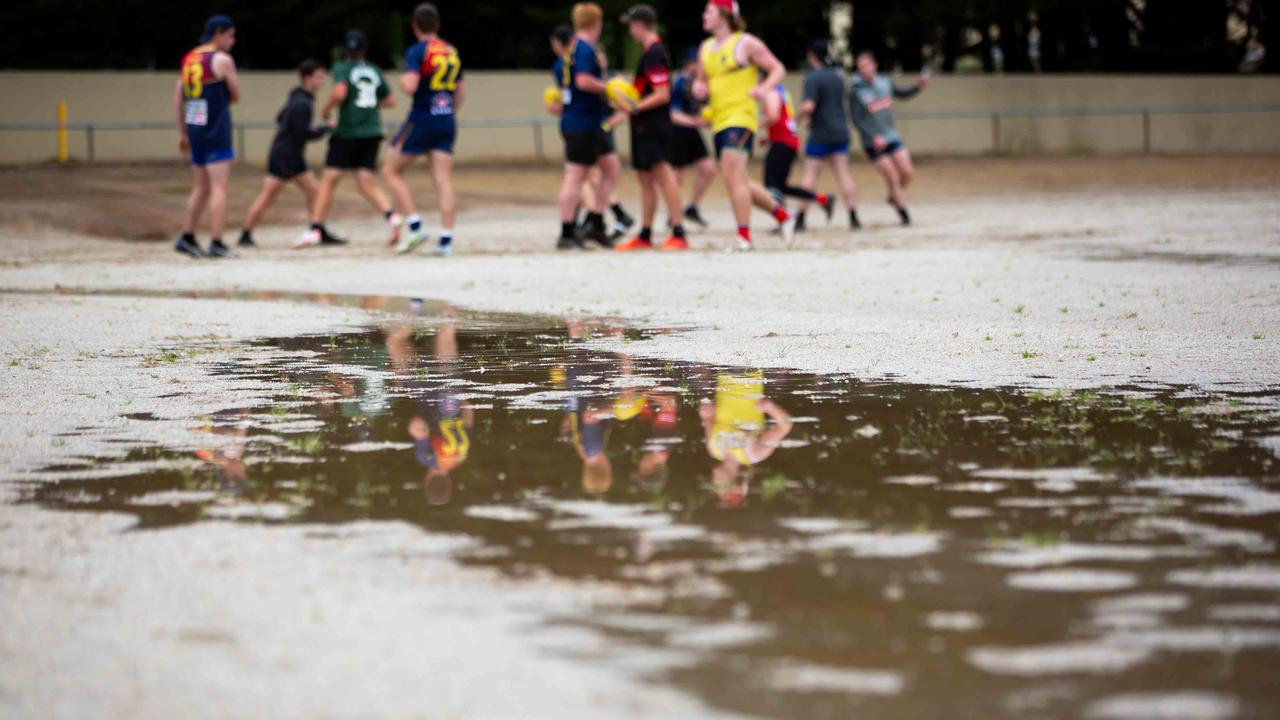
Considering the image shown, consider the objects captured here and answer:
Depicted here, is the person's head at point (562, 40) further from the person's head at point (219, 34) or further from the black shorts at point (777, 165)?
the person's head at point (219, 34)

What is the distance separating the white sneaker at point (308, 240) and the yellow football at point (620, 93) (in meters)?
3.38

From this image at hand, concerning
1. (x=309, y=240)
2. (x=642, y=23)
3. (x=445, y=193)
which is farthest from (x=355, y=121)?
(x=642, y=23)

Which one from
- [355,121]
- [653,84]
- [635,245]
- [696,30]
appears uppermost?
[696,30]

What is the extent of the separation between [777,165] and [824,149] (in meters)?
1.55

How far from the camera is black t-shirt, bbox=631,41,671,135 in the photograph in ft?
49.1

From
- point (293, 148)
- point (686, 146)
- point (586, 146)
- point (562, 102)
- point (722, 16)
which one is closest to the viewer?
point (722, 16)

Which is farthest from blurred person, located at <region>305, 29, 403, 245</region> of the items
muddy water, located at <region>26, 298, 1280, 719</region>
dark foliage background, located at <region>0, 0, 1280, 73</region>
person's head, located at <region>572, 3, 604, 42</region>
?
dark foliage background, located at <region>0, 0, 1280, 73</region>

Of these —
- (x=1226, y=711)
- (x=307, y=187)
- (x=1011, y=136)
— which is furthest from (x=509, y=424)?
(x=1011, y=136)

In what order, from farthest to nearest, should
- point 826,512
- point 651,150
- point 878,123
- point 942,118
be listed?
point 942,118 → point 878,123 → point 651,150 → point 826,512

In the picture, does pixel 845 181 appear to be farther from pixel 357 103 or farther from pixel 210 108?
pixel 210 108

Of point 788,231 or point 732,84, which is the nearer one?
point 732,84

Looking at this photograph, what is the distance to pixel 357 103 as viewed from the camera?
16578mm

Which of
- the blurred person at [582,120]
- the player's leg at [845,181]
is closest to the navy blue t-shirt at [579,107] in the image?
the blurred person at [582,120]

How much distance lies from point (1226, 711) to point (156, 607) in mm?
1956
